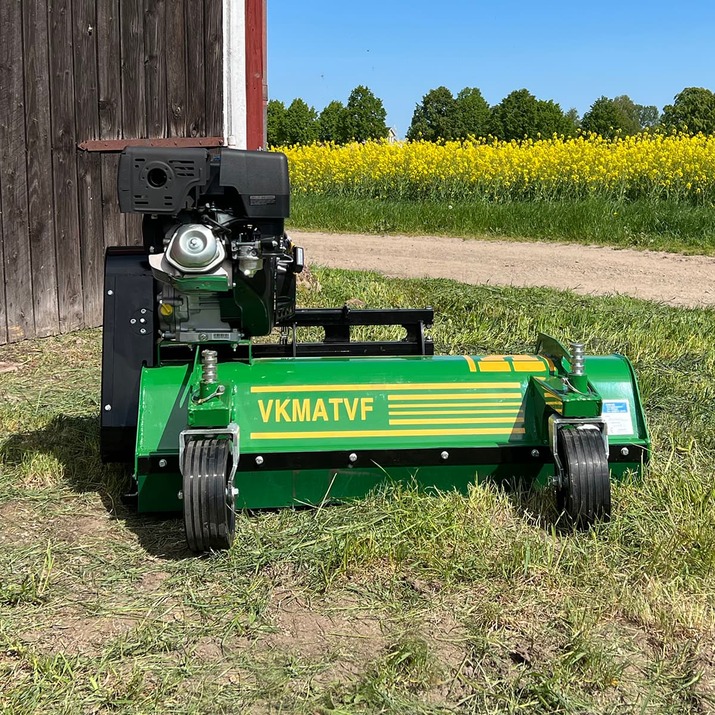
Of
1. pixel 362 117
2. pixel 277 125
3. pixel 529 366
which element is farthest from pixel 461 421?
pixel 362 117

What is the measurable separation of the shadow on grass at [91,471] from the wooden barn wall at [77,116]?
7.78ft

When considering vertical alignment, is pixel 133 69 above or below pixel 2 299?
above

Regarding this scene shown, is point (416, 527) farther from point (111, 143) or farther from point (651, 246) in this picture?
point (651, 246)

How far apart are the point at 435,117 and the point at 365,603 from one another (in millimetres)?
45906

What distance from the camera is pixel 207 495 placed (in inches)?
117

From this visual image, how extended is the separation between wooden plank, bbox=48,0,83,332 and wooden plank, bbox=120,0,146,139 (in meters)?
0.40

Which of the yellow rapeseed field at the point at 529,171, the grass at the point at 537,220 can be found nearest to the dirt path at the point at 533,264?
the grass at the point at 537,220

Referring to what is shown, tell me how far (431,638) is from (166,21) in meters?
5.83

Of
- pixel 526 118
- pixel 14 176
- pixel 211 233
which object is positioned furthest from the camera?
pixel 526 118

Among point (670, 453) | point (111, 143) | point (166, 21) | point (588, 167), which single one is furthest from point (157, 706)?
point (588, 167)

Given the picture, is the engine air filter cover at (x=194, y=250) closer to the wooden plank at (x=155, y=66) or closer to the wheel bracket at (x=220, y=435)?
the wheel bracket at (x=220, y=435)

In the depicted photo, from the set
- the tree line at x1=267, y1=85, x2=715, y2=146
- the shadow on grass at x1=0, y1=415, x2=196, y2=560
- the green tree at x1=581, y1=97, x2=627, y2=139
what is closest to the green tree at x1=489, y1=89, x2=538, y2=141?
the tree line at x1=267, y1=85, x2=715, y2=146

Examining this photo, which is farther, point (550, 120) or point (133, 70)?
point (550, 120)

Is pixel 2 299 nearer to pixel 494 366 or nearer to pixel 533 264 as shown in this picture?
pixel 494 366
